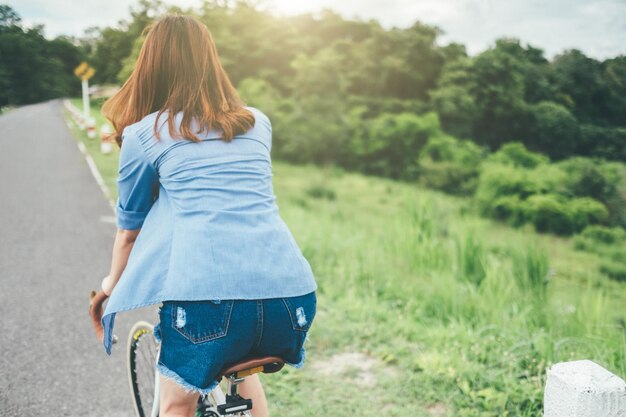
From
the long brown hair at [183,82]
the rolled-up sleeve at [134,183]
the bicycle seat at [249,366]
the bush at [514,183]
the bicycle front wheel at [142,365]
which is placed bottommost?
the bush at [514,183]

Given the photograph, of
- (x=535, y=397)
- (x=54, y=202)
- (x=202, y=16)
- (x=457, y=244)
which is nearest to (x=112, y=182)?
(x=54, y=202)

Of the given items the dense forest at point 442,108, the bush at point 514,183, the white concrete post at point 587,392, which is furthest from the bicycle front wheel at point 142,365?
the bush at point 514,183

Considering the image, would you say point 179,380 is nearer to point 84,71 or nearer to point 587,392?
point 587,392

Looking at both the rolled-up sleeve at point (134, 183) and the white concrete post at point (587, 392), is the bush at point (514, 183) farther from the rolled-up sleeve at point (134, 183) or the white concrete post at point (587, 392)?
the rolled-up sleeve at point (134, 183)

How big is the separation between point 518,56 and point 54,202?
2379cm

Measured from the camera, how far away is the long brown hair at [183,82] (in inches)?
62.1

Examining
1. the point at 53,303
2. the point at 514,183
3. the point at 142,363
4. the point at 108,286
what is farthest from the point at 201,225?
the point at 514,183

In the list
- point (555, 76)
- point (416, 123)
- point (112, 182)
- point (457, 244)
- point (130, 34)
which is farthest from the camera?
point (416, 123)

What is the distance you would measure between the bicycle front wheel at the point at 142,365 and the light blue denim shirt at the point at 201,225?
24.1 inches

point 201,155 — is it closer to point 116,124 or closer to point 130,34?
point 116,124

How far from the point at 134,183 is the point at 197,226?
278mm

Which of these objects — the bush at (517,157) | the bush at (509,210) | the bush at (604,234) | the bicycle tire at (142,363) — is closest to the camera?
the bicycle tire at (142,363)

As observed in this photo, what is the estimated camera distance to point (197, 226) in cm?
147

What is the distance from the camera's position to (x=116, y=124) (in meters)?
1.70
